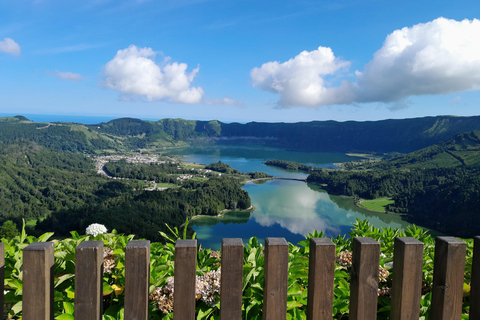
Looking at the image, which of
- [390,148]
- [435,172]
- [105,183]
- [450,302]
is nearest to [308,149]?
[390,148]

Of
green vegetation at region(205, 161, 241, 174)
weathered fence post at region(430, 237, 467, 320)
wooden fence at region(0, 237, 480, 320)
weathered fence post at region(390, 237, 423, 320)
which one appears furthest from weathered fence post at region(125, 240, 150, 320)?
green vegetation at region(205, 161, 241, 174)

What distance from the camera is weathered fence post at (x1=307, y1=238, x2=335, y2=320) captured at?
1399mm

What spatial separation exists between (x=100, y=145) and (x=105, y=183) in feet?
333

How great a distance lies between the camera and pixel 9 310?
1765 millimetres

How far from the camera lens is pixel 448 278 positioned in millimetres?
1456

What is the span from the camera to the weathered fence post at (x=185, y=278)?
1.36 m

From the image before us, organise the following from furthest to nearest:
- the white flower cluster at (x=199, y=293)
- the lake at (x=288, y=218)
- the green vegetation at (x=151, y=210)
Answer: the green vegetation at (x=151, y=210), the lake at (x=288, y=218), the white flower cluster at (x=199, y=293)

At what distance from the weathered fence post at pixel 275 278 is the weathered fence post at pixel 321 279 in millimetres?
105

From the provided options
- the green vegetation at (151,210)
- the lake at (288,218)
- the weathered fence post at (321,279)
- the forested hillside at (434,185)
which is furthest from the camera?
the forested hillside at (434,185)

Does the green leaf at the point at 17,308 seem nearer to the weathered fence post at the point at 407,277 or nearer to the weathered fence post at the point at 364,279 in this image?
the weathered fence post at the point at 364,279

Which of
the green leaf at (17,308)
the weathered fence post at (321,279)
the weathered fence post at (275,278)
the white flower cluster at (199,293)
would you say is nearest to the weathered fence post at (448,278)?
the weathered fence post at (321,279)

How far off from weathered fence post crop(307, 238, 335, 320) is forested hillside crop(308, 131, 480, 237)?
56.2m

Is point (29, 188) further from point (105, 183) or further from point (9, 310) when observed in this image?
point (9, 310)

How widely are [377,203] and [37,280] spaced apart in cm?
7458
